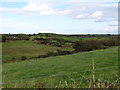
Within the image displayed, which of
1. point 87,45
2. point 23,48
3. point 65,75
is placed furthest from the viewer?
point 23,48

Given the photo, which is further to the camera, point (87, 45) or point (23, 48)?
point (23, 48)

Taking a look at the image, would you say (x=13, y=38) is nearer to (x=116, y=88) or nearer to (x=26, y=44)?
(x=26, y=44)

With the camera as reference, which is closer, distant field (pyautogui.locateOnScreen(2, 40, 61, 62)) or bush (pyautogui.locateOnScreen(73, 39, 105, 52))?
bush (pyautogui.locateOnScreen(73, 39, 105, 52))

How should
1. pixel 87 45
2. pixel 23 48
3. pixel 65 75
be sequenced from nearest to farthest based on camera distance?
pixel 65 75, pixel 87 45, pixel 23 48

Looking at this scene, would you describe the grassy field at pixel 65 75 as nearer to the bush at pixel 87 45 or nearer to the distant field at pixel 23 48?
the bush at pixel 87 45

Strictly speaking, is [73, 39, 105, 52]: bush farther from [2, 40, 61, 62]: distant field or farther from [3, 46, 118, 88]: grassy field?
[3, 46, 118, 88]: grassy field

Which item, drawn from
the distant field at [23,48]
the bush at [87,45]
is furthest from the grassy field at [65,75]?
the distant field at [23,48]

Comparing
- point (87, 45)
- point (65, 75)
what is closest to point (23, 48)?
point (87, 45)

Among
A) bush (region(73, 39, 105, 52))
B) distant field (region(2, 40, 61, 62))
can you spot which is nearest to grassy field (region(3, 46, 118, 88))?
bush (region(73, 39, 105, 52))

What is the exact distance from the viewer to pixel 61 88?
3404 mm

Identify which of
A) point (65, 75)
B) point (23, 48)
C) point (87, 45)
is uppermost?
point (87, 45)

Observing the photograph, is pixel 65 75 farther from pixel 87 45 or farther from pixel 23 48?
pixel 23 48

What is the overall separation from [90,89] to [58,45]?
34.1 m

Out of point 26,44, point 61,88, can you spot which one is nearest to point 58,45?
point 26,44
